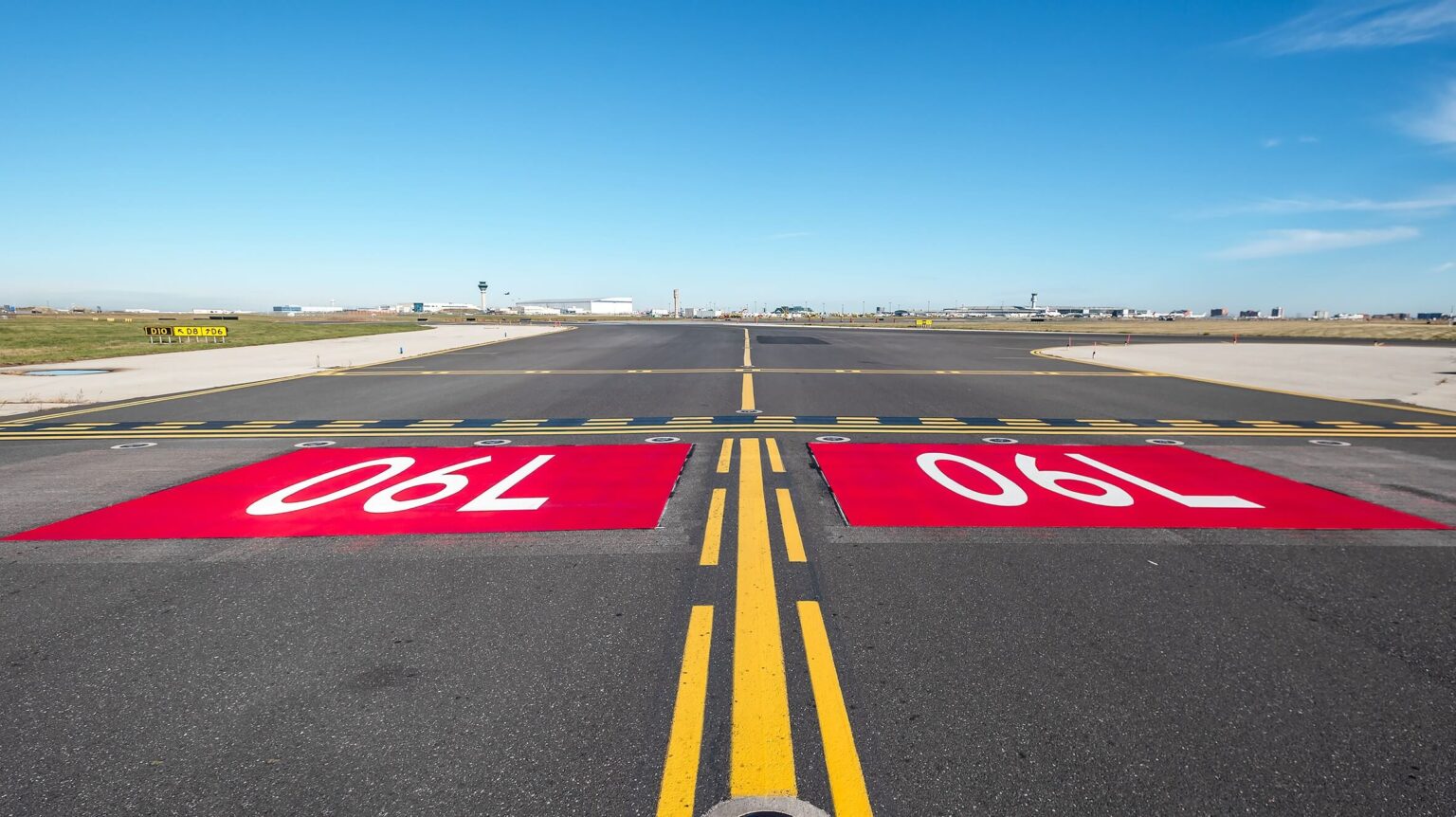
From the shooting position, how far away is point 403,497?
599 cm

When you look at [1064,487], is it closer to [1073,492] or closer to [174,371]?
[1073,492]

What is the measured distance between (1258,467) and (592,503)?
7.02 m

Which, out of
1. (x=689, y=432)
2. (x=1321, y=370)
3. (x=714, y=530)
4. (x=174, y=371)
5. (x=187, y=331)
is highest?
(x=187, y=331)

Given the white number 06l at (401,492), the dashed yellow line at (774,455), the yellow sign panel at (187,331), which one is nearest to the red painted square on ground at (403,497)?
the white number 06l at (401,492)

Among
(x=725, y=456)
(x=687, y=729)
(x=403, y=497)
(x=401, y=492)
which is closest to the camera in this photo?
(x=687, y=729)

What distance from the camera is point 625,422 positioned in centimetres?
1001

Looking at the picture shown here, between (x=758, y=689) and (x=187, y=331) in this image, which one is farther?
(x=187, y=331)

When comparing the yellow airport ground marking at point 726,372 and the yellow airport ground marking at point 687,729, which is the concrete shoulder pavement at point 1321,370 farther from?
the yellow airport ground marking at point 687,729

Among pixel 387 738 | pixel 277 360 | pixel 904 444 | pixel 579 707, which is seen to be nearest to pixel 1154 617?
pixel 579 707

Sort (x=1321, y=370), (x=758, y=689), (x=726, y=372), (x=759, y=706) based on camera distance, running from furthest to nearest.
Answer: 1. (x=1321, y=370)
2. (x=726, y=372)
3. (x=758, y=689)
4. (x=759, y=706)

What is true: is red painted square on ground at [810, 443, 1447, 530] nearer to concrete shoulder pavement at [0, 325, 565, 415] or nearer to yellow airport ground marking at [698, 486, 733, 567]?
yellow airport ground marking at [698, 486, 733, 567]

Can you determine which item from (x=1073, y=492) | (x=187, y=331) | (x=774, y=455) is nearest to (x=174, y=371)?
(x=187, y=331)

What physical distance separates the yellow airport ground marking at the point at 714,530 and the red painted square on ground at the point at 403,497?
44 cm

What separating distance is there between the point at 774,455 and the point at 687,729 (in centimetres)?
514
